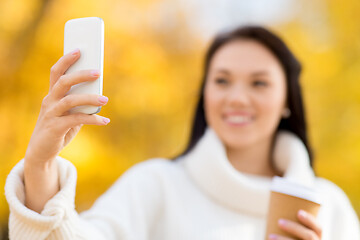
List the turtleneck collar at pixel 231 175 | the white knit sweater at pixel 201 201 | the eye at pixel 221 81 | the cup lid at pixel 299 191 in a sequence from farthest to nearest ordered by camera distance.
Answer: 1. the eye at pixel 221 81
2. the turtleneck collar at pixel 231 175
3. the white knit sweater at pixel 201 201
4. the cup lid at pixel 299 191

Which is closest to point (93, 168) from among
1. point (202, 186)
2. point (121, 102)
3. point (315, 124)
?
point (121, 102)

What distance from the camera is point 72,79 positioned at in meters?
0.88

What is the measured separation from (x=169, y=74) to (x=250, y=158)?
1.81m

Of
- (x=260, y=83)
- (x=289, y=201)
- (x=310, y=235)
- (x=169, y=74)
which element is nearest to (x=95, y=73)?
(x=289, y=201)

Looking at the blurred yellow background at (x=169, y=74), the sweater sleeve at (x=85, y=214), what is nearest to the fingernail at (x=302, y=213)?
the sweater sleeve at (x=85, y=214)

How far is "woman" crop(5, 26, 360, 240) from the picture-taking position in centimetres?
155

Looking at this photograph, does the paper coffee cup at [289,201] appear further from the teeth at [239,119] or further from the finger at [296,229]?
the teeth at [239,119]

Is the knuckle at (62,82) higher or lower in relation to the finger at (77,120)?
higher

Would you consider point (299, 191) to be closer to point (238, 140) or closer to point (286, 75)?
point (238, 140)

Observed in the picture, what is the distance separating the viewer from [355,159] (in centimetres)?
354

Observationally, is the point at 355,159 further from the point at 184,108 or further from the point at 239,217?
the point at 239,217

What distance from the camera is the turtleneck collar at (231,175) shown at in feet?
5.29

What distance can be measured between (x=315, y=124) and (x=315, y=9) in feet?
3.39

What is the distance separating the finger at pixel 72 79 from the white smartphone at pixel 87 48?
2cm
